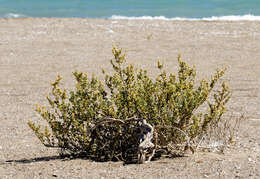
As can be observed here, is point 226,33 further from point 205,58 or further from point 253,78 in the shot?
point 253,78

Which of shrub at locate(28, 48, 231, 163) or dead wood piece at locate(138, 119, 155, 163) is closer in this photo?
dead wood piece at locate(138, 119, 155, 163)

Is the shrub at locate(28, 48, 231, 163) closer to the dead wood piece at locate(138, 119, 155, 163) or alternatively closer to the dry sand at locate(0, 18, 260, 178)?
the dead wood piece at locate(138, 119, 155, 163)

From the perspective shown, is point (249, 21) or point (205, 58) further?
point (249, 21)

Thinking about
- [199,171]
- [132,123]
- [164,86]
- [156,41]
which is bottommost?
[199,171]

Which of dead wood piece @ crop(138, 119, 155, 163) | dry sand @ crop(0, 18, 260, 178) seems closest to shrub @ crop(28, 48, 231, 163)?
dead wood piece @ crop(138, 119, 155, 163)

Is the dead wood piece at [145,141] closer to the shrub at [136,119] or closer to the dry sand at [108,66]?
the shrub at [136,119]

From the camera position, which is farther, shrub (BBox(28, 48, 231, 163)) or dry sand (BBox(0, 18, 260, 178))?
shrub (BBox(28, 48, 231, 163))

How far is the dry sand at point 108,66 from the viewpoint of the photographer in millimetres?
4520

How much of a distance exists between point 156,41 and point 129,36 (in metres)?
1.38

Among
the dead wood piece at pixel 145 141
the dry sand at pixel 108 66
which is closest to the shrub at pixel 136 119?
the dead wood piece at pixel 145 141

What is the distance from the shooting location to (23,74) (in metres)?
12.6

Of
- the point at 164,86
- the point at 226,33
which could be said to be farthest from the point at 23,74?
the point at 226,33

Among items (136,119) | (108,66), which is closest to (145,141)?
(136,119)

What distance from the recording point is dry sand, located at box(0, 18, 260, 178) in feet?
14.8
